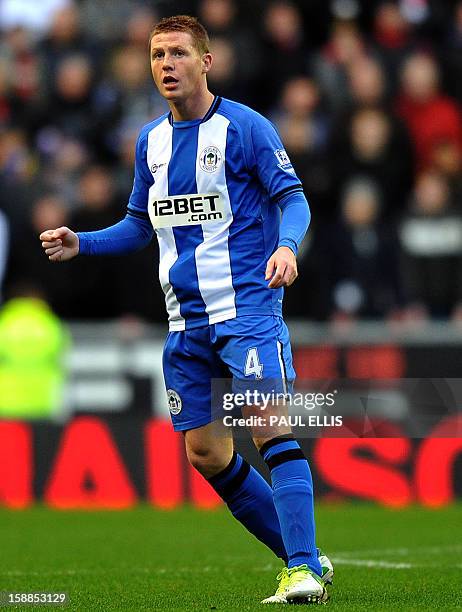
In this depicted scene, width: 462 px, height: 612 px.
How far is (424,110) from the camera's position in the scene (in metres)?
14.2

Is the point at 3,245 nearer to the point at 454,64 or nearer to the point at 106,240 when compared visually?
the point at 454,64

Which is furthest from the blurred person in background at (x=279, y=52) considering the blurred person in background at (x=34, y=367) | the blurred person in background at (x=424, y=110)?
the blurred person in background at (x=34, y=367)

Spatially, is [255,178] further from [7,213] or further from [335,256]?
[7,213]

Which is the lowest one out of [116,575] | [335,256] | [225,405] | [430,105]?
[116,575]

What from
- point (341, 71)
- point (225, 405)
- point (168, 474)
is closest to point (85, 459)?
point (168, 474)

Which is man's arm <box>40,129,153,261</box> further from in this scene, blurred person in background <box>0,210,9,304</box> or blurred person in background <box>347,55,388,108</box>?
blurred person in background <box>347,55,388,108</box>

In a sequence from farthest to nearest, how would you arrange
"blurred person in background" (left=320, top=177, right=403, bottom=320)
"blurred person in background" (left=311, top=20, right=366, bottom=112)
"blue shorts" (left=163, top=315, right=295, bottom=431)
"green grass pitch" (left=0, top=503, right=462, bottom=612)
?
"blurred person in background" (left=311, top=20, right=366, bottom=112)
"blurred person in background" (left=320, top=177, right=403, bottom=320)
"green grass pitch" (left=0, top=503, right=462, bottom=612)
"blue shorts" (left=163, top=315, right=295, bottom=431)

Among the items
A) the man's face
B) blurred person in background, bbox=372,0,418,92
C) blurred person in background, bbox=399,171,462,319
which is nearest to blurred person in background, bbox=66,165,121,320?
blurred person in background, bbox=399,171,462,319

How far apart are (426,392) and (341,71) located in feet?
14.1

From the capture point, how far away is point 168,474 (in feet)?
39.8

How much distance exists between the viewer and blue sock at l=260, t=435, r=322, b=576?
19.3 feet

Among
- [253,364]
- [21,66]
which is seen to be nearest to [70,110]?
[21,66]

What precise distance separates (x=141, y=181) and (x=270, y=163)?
696 mm

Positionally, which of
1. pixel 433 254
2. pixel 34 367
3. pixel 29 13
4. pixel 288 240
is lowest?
pixel 34 367
